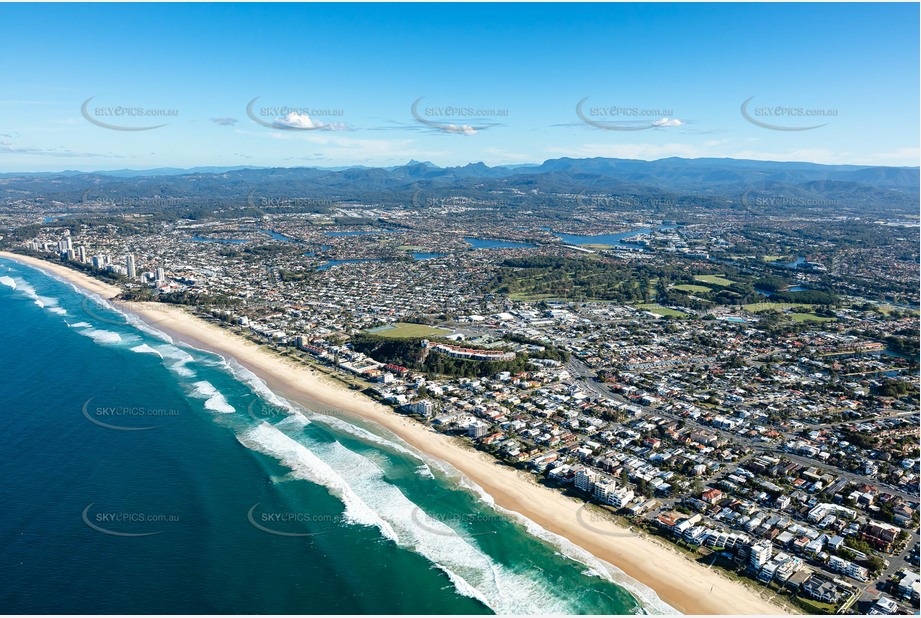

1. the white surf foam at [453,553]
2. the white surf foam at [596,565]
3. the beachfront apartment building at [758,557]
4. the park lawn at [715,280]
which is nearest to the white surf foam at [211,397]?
the white surf foam at [453,553]

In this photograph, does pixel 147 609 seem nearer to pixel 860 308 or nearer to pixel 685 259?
pixel 860 308

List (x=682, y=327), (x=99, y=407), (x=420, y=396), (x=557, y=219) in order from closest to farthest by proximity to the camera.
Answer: (x=99, y=407) < (x=420, y=396) < (x=682, y=327) < (x=557, y=219)

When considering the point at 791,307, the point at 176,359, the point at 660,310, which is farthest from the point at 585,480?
the point at 791,307

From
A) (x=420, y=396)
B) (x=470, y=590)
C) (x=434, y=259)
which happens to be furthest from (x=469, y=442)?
(x=434, y=259)

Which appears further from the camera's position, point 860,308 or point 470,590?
point 860,308

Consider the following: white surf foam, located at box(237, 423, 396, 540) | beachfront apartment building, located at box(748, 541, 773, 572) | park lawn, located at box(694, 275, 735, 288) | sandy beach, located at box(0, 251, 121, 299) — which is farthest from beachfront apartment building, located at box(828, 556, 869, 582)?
sandy beach, located at box(0, 251, 121, 299)

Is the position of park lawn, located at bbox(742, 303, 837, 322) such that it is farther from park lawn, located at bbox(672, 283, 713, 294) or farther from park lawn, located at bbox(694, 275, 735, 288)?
park lawn, located at bbox(694, 275, 735, 288)

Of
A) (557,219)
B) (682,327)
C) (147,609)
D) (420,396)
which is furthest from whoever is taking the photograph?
(557,219)
